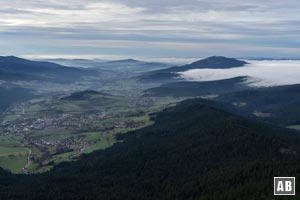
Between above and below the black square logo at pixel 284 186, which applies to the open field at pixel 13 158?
below

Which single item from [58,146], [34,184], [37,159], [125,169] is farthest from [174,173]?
[58,146]

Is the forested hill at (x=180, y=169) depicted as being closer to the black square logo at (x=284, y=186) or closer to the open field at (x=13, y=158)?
the black square logo at (x=284, y=186)

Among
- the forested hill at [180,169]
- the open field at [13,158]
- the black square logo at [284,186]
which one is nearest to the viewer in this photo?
the black square logo at [284,186]

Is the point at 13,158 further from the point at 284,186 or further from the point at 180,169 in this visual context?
the point at 284,186

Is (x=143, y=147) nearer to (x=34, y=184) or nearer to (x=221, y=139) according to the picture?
(x=221, y=139)

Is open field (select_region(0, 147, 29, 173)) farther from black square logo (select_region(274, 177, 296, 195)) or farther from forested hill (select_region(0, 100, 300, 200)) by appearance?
black square logo (select_region(274, 177, 296, 195))

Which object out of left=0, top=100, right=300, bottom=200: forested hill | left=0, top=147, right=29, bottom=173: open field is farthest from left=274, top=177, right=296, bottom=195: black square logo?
left=0, top=147, right=29, bottom=173: open field

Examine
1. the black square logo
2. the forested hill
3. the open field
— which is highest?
the black square logo

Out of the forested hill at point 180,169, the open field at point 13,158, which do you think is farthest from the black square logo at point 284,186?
the open field at point 13,158

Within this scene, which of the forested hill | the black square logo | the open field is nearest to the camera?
the black square logo

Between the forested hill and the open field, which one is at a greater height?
the forested hill
